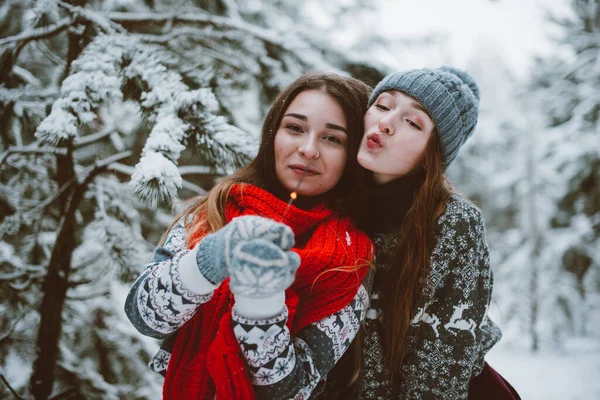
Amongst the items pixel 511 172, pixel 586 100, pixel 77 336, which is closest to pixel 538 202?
pixel 511 172

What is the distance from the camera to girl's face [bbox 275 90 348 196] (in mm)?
1739

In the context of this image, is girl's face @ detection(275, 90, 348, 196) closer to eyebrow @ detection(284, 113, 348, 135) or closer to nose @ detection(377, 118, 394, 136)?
eyebrow @ detection(284, 113, 348, 135)

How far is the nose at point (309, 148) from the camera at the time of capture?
1696mm

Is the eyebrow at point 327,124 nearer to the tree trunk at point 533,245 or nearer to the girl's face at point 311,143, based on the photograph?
the girl's face at point 311,143

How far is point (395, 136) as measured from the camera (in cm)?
177

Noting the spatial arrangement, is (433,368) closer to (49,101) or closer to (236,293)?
(236,293)

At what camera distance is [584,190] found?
7.62m

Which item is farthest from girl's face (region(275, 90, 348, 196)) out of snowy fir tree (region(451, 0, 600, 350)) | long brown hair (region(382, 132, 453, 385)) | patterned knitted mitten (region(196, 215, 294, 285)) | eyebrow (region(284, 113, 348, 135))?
snowy fir tree (region(451, 0, 600, 350))

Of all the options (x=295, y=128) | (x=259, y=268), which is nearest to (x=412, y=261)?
(x=295, y=128)

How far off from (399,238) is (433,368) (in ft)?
1.83

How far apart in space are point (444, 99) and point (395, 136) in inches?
10.8

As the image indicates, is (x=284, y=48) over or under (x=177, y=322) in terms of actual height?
over

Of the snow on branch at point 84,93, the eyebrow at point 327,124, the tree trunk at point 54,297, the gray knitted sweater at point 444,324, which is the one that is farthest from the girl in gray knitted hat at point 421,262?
the tree trunk at point 54,297

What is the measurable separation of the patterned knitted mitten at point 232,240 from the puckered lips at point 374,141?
31.1 inches
